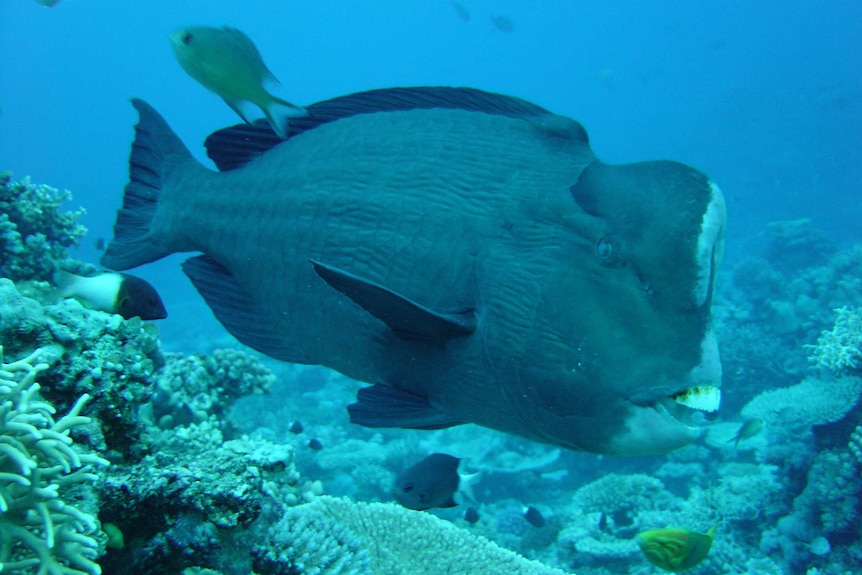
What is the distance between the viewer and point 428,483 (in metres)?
5.35

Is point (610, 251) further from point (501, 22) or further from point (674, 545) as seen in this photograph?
point (501, 22)

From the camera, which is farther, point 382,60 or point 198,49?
point 382,60

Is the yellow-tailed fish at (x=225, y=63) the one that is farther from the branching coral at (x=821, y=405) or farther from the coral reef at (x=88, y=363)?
the branching coral at (x=821, y=405)

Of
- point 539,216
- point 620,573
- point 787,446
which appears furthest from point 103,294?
point 787,446

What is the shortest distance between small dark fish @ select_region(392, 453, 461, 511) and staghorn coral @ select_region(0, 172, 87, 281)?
152 inches

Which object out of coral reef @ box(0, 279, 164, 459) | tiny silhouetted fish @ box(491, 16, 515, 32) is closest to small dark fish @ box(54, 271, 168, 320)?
coral reef @ box(0, 279, 164, 459)

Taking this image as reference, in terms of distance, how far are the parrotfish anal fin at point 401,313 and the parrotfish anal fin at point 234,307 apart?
0.84 m

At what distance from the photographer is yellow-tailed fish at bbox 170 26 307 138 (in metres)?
3.48

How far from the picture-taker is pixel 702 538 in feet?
15.2

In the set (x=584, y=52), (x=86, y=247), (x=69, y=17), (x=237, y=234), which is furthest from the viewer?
(x=584, y=52)

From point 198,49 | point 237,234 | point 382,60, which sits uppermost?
point 382,60

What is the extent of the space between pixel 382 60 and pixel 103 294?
543 feet

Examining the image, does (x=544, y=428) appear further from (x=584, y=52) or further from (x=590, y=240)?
(x=584, y=52)

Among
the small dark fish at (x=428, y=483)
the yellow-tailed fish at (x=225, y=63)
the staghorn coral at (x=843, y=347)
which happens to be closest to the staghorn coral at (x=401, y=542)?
the small dark fish at (x=428, y=483)
